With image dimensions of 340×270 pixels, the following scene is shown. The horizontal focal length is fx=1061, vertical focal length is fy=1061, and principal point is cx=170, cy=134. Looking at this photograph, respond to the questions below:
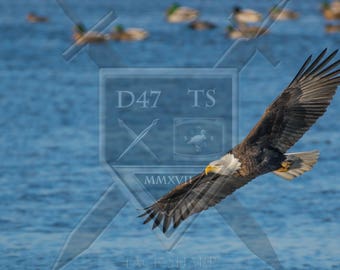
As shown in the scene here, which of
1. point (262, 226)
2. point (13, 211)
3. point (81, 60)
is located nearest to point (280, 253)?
point (262, 226)

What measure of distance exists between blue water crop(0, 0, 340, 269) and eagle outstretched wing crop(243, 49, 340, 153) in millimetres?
1837

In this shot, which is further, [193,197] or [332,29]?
[332,29]

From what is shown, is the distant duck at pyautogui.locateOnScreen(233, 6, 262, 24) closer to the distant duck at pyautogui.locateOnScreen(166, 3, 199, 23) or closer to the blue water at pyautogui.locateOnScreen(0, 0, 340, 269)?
the distant duck at pyautogui.locateOnScreen(166, 3, 199, 23)

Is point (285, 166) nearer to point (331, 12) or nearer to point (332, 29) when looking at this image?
point (332, 29)

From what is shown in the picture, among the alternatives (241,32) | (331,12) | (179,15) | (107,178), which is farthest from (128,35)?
(107,178)

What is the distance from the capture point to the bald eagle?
7234 millimetres

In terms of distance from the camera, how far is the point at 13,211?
10711 millimetres

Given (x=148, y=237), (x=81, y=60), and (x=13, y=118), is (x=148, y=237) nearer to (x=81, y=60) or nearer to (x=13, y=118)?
(x=13, y=118)

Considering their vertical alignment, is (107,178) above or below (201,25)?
above

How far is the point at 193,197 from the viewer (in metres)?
7.33

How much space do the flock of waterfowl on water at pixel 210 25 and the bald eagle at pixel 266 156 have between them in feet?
44.1

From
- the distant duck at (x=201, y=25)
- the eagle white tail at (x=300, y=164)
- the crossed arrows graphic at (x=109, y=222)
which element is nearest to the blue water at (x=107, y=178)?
the crossed arrows graphic at (x=109, y=222)

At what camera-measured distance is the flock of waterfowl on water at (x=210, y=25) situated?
23703 millimetres

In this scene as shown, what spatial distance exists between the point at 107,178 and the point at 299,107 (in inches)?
184
